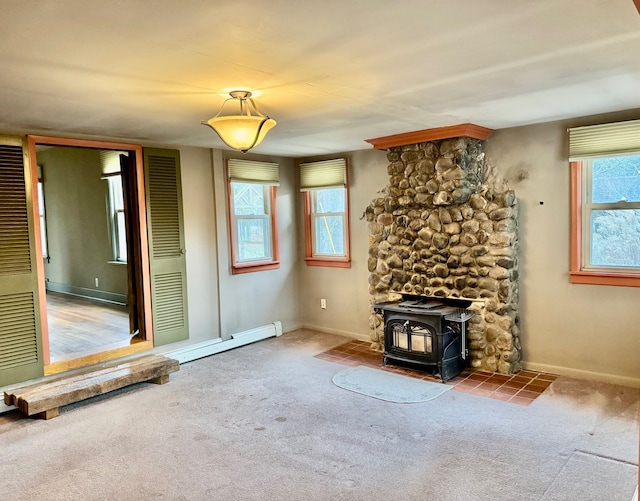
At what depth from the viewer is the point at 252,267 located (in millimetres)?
5715

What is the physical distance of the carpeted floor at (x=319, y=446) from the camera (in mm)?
2609

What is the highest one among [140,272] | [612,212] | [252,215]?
[252,215]

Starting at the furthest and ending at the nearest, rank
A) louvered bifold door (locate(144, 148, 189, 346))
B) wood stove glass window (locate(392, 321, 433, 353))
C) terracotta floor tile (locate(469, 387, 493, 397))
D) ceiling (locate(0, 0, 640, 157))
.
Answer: louvered bifold door (locate(144, 148, 189, 346)) → wood stove glass window (locate(392, 321, 433, 353)) → terracotta floor tile (locate(469, 387, 493, 397)) → ceiling (locate(0, 0, 640, 157))

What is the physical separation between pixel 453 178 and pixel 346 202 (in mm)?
1635

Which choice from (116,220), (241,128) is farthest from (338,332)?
(116,220)

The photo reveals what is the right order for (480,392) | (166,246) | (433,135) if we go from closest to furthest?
(480,392), (433,135), (166,246)

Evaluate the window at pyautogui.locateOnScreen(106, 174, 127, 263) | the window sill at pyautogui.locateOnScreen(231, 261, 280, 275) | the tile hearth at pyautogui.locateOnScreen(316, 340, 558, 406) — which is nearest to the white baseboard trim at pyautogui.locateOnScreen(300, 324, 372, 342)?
the tile hearth at pyautogui.locateOnScreen(316, 340, 558, 406)

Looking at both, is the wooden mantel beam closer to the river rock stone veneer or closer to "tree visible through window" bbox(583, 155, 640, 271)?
the river rock stone veneer

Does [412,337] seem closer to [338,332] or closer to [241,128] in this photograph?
[338,332]

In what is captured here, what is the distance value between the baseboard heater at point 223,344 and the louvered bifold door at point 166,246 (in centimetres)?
16

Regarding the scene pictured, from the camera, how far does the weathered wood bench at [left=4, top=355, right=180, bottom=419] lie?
362cm

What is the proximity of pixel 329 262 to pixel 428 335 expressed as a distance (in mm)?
1991

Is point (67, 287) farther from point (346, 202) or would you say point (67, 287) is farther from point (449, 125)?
point (449, 125)

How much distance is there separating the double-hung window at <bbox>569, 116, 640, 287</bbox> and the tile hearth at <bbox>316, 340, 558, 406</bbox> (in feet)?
3.12
